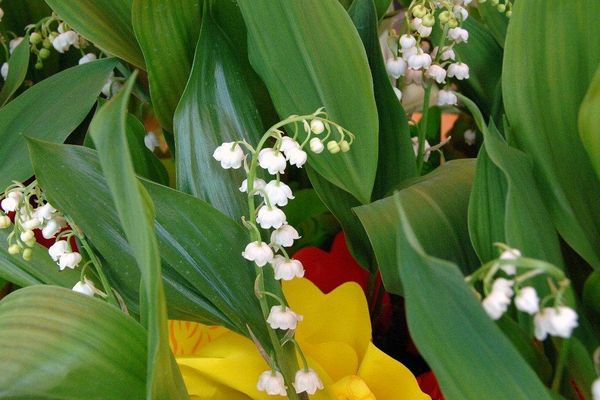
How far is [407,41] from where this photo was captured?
433 mm

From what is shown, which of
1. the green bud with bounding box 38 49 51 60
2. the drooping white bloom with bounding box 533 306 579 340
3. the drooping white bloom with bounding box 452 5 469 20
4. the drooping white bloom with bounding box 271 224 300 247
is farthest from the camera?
the green bud with bounding box 38 49 51 60

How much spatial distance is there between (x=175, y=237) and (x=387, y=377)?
0.12 m

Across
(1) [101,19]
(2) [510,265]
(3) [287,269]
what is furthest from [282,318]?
(1) [101,19]

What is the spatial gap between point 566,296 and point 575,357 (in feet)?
0.08

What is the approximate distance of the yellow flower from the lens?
38 cm

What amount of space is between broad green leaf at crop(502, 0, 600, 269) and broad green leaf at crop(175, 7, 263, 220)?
5.5 inches

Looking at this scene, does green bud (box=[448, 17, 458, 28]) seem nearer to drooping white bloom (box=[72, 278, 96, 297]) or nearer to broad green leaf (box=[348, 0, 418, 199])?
broad green leaf (box=[348, 0, 418, 199])

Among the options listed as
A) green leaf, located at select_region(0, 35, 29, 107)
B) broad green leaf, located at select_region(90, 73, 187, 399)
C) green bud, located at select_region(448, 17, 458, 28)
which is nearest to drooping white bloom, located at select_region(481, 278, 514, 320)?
broad green leaf, located at select_region(90, 73, 187, 399)

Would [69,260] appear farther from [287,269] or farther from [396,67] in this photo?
[396,67]

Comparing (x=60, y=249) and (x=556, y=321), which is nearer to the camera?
(x=556, y=321)

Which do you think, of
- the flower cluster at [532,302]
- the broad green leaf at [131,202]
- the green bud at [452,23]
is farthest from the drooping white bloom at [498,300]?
the green bud at [452,23]

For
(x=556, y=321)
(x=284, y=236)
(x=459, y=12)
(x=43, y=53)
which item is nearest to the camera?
(x=556, y=321)

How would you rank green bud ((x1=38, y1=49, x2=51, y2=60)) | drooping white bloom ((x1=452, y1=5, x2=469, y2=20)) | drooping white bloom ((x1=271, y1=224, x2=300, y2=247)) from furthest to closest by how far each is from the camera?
green bud ((x1=38, y1=49, x2=51, y2=60))
drooping white bloom ((x1=452, y1=5, x2=469, y2=20))
drooping white bloom ((x1=271, y1=224, x2=300, y2=247))

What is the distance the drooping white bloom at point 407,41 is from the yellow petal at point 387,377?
165 millimetres
